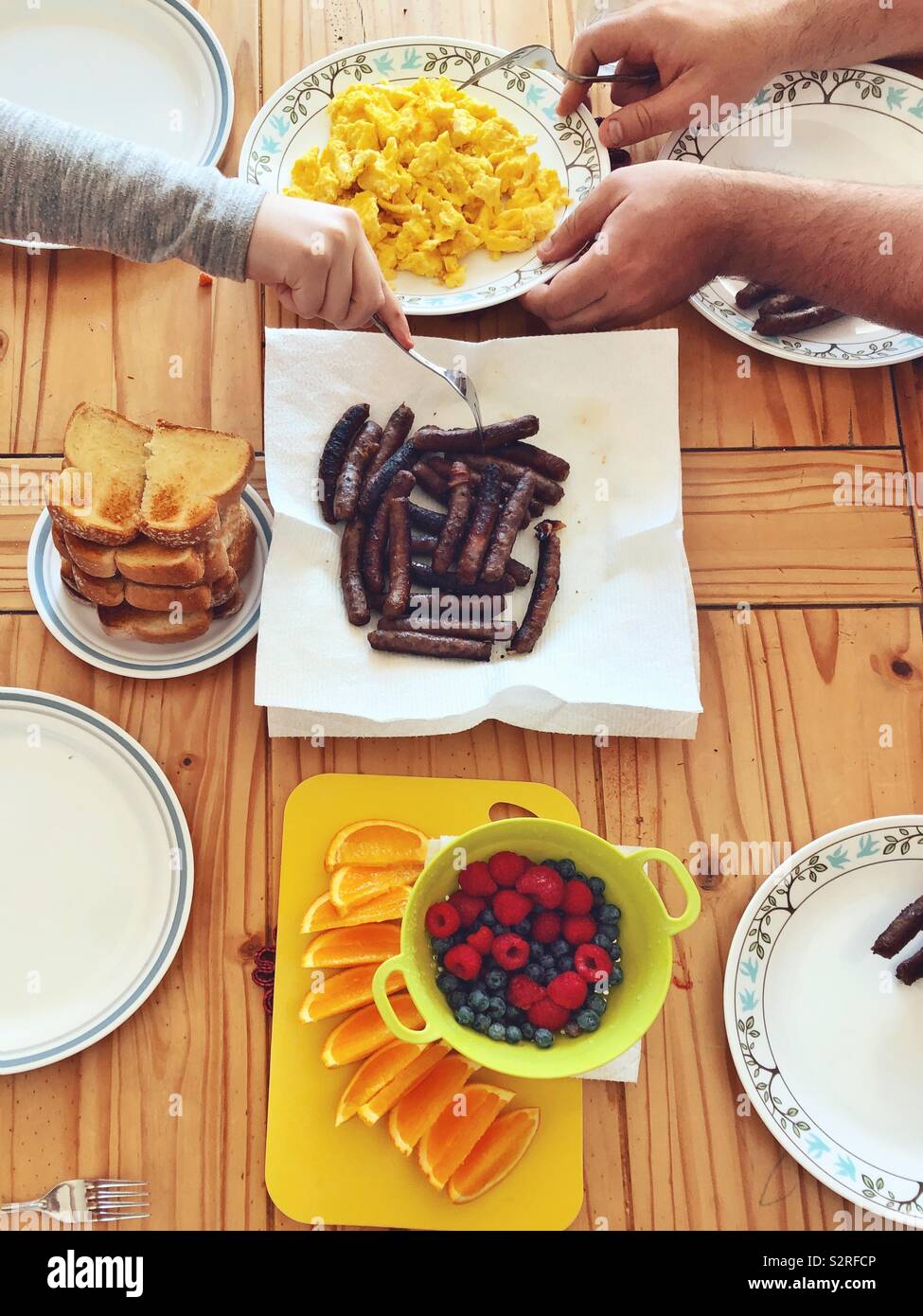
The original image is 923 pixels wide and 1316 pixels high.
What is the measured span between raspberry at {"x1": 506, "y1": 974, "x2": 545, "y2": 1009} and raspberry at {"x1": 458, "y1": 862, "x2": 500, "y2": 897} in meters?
0.11

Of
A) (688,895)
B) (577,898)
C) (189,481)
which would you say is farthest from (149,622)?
(688,895)

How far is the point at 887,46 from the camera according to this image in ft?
5.58

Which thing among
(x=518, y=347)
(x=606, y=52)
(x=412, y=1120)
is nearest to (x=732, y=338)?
(x=518, y=347)

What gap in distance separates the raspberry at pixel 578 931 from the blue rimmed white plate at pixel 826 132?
1.19 meters

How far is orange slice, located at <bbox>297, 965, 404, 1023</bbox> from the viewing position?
1311mm

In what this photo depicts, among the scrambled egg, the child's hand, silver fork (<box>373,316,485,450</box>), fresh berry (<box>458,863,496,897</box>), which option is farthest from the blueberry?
the scrambled egg

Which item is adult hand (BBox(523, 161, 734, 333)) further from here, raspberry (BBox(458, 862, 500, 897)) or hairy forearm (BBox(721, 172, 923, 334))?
raspberry (BBox(458, 862, 500, 897))

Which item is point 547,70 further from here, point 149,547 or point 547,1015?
point 547,1015

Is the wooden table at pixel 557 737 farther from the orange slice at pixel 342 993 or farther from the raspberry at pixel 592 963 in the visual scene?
the raspberry at pixel 592 963

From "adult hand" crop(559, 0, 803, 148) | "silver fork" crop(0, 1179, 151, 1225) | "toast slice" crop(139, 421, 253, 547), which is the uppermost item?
"adult hand" crop(559, 0, 803, 148)

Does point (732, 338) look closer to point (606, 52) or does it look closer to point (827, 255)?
point (827, 255)

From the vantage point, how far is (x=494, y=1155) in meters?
1.29

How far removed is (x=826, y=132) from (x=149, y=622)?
133cm

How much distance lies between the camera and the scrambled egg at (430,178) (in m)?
1.59
